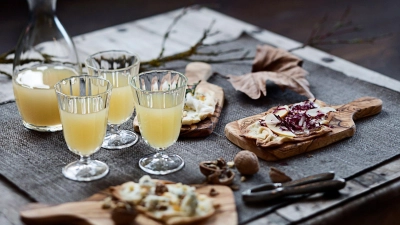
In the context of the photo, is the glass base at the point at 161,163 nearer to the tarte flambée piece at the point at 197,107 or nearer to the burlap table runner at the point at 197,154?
the burlap table runner at the point at 197,154

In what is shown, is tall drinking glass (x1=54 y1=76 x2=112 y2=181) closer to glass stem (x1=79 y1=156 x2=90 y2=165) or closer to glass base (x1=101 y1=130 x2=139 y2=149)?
glass stem (x1=79 y1=156 x2=90 y2=165)

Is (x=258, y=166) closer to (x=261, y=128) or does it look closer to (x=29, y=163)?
(x=261, y=128)

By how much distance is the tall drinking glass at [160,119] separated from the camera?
1630mm

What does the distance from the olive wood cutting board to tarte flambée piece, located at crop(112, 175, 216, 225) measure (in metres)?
0.34

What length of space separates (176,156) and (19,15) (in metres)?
2.65

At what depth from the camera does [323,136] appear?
69.6 inches

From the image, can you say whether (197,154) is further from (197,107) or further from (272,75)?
(272,75)

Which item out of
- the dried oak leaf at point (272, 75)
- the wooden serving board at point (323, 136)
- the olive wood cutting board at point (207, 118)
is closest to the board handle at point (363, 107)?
the wooden serving board at point (323, 136)

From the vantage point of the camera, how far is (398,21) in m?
4.13

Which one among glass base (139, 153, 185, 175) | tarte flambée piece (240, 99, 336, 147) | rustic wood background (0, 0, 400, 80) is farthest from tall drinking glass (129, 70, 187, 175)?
rustic wood background (0, 0, 400, 80)

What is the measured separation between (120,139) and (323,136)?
55cm

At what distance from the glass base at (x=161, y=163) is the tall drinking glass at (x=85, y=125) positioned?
10cm

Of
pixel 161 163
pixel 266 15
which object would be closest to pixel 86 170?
pixel 161 163

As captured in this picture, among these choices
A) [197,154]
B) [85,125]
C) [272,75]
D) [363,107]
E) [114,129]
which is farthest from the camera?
[272,75]
